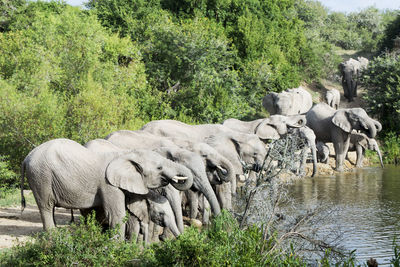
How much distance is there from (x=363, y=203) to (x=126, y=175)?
816 cm

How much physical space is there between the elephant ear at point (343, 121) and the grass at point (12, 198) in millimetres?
12237

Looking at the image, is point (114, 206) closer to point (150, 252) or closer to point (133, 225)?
point (133, 225)

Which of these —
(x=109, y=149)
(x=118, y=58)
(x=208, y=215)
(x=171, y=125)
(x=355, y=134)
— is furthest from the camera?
(x=118, y=58)

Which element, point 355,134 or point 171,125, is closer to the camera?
point 171,125

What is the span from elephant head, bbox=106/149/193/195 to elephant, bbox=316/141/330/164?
49.6 ft

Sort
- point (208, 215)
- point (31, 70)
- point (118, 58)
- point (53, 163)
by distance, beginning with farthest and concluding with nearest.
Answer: point (118, 58) < point (31, 70) < point (208, 215) < point (53, 163)

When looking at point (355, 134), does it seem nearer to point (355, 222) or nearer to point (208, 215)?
point (355, 222)

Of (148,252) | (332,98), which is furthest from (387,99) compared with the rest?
(148,252)

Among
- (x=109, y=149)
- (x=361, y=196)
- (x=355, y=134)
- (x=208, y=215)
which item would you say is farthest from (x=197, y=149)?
(x=355, y=134)

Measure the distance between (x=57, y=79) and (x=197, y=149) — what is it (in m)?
9.73

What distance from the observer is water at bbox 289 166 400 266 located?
10922 millimetres

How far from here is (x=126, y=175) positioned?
31.7ft

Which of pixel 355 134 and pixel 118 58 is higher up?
pixel 118 58

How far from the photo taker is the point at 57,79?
67.5ft
